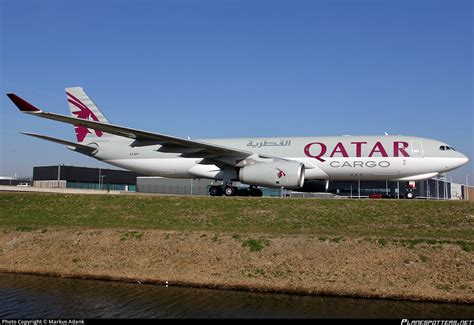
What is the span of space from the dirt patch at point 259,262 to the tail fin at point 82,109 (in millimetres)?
14417

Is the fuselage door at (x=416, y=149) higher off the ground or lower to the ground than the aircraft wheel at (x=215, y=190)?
higher

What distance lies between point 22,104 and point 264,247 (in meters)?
12.5

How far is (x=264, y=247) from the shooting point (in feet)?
50.3

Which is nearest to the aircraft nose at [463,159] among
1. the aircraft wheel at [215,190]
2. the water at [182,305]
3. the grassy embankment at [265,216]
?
the grassy embankment at [265,216]

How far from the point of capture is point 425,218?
18266mm

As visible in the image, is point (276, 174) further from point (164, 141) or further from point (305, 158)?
point (164, 141)

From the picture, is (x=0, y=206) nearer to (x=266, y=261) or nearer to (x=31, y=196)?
(x=31, y=196)

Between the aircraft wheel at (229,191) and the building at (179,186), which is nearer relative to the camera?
the aircraft wheel at (229,191)

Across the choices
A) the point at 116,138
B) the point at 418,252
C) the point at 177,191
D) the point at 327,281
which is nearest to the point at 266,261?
the point at 327,281

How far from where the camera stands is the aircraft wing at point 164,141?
64.7 feet

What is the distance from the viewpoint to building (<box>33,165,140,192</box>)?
81750 mm

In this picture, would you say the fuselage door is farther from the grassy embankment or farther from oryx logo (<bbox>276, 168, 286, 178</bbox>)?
oryx logo (<bbox>276, 168, 286, 178</bbox>)

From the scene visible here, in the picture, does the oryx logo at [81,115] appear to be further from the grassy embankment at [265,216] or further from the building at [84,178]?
the building at [84,178]

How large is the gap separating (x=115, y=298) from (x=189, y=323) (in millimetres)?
3386
